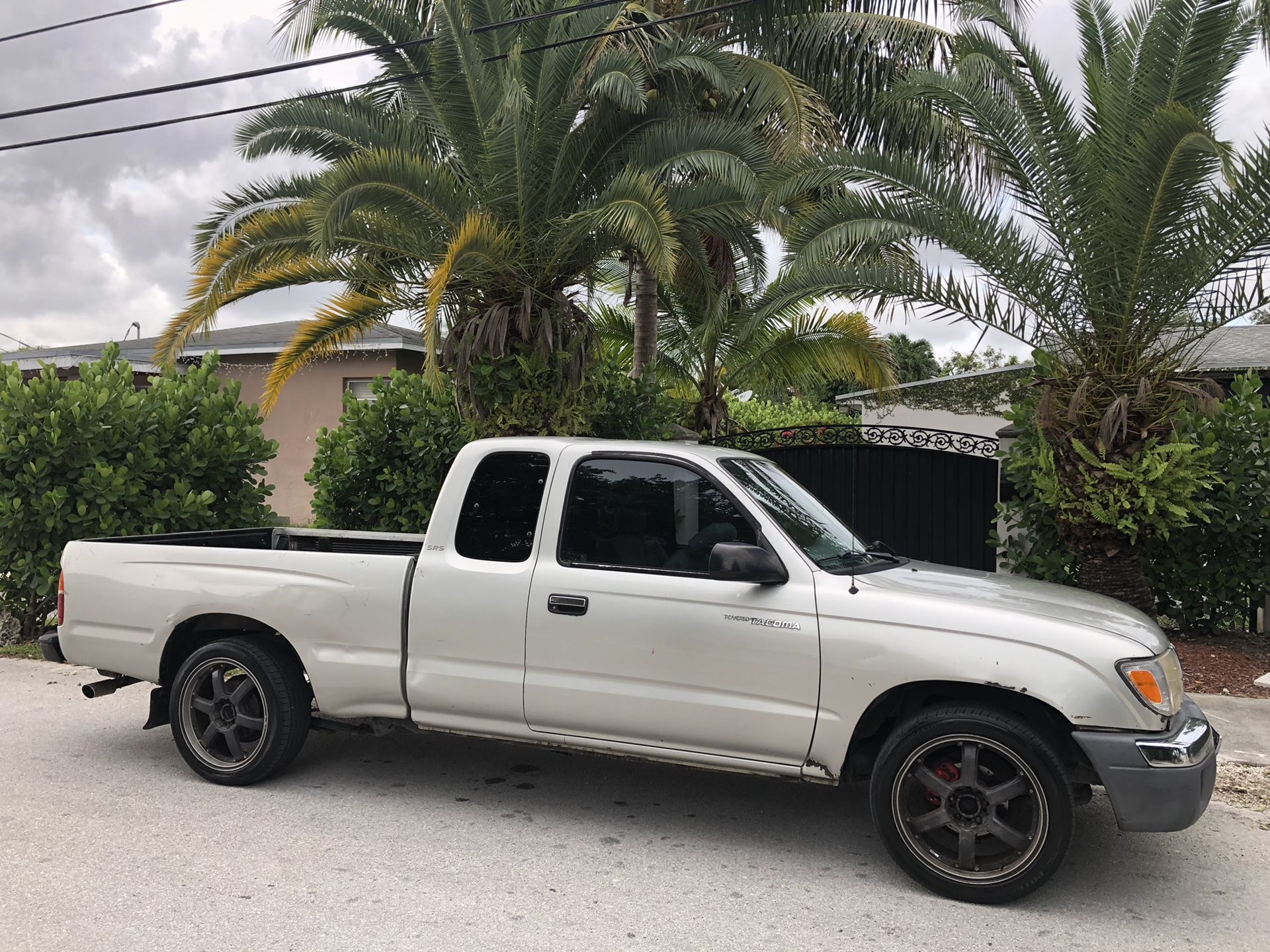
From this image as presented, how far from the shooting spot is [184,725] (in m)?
5.66

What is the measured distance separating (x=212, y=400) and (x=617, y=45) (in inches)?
245

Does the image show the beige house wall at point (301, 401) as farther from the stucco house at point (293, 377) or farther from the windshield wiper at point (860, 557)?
the windshield wiper at point (860, 557)

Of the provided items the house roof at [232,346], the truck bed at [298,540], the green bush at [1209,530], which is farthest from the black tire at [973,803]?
the house roof at [232,346]

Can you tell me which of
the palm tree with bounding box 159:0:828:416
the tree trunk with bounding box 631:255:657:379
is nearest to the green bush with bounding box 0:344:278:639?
the palm tree with bounding box 159:0:828:416

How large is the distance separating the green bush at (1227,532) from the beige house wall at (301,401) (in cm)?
1286

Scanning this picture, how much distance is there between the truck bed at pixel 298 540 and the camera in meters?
6.69

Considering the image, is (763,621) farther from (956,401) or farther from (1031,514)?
(956,401)

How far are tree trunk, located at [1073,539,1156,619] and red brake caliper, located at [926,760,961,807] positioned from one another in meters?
5.10

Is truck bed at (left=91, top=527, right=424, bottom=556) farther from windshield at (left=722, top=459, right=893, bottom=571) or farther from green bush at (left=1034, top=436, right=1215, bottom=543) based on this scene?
green bush at (left=1034, top=436, right=1215, bottom=543)

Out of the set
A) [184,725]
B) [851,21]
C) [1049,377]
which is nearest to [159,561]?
[184,725]

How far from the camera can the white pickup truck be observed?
4.19 meters

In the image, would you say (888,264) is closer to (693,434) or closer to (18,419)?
(693,434)

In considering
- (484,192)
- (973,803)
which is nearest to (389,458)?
(484,192)

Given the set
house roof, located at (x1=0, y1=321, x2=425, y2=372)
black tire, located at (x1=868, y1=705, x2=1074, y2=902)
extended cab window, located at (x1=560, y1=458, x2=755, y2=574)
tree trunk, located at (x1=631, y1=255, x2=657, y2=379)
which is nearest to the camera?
black tire, located at (x1=868, y1=705, x2=1074, y2=902)
